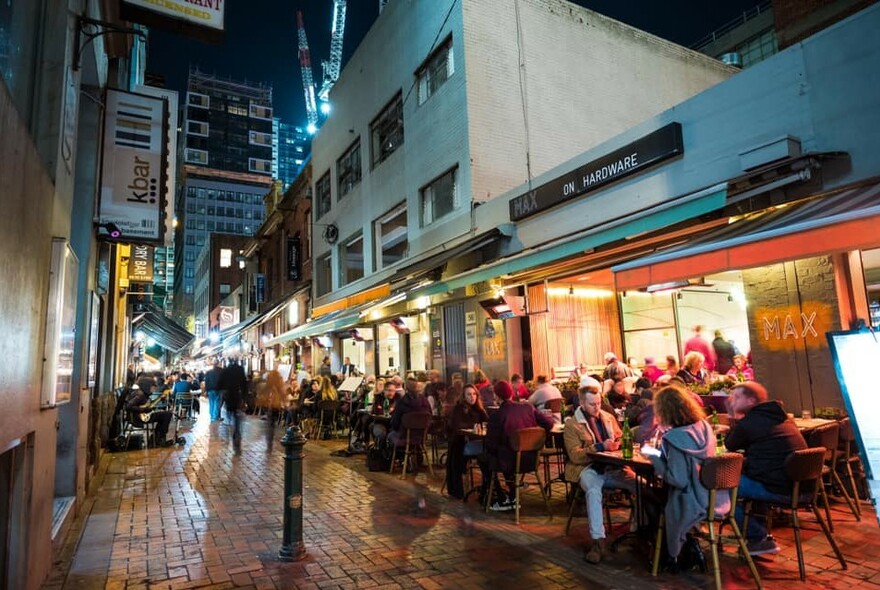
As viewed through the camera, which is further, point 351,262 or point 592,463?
point 351,262

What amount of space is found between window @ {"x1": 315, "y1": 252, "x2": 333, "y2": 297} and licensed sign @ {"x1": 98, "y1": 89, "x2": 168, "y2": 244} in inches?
578

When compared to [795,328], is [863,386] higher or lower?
lower

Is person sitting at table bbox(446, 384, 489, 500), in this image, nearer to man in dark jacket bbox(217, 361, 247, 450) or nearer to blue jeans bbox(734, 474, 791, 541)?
blue jeans bbox(734, 474, 791, 541)

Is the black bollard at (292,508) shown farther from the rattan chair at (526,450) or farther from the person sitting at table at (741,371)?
the person sitting at table at (741,371)

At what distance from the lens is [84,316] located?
7.30 m

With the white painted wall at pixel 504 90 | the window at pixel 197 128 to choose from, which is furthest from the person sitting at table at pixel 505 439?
the window at pixel 197 128

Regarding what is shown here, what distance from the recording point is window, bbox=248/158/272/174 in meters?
117

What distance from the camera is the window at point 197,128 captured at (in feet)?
369

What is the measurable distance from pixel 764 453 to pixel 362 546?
150 inches

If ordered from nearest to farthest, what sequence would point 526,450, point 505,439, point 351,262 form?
point 526,450 → point 505,439 → point 351,262

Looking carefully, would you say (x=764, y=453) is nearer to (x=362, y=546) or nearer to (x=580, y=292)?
(x=362, y=546)

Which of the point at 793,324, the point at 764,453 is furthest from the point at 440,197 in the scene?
the point at 764,453

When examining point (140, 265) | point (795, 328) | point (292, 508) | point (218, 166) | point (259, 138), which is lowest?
point (292, 508)

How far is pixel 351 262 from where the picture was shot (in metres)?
21.7
